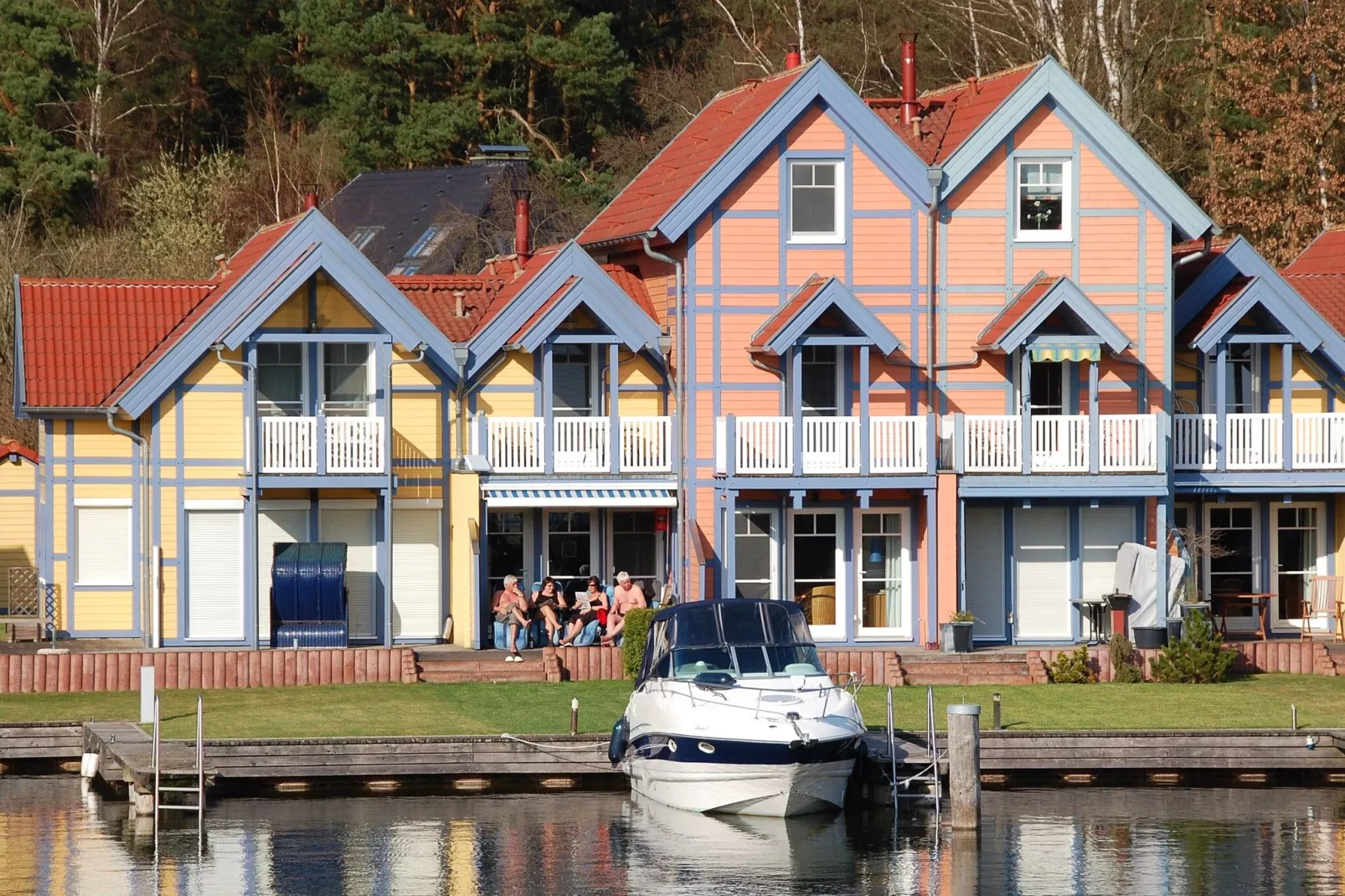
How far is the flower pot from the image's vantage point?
37.3m

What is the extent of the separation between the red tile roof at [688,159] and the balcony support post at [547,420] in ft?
8.34

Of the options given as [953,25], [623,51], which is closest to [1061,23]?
[953,25]

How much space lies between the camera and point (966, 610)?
3925cm

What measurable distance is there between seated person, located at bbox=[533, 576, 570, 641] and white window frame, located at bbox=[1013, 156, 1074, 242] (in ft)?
32.0

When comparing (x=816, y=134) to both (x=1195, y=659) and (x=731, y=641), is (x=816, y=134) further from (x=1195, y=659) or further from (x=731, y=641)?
(x=731, y=641)

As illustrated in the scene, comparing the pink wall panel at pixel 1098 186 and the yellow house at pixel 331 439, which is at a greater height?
the pink wall panel at pixel 1098 186

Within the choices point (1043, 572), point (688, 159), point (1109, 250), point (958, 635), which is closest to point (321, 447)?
point (688, 159)

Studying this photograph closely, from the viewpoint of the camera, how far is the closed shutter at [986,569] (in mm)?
39500

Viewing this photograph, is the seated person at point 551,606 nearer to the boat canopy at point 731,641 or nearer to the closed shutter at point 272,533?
the closed shutter at point 272,533

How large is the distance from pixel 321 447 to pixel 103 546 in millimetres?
4354

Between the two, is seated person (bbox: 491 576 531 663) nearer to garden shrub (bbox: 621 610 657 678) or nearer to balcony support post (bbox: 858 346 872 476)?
garden shrub (bbox: 621 610 657 678)

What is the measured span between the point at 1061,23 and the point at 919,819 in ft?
98.5

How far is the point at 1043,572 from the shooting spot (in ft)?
130

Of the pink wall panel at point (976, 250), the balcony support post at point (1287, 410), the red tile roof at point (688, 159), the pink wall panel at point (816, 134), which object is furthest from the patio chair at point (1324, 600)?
the red tile roof at point (688, 159)
